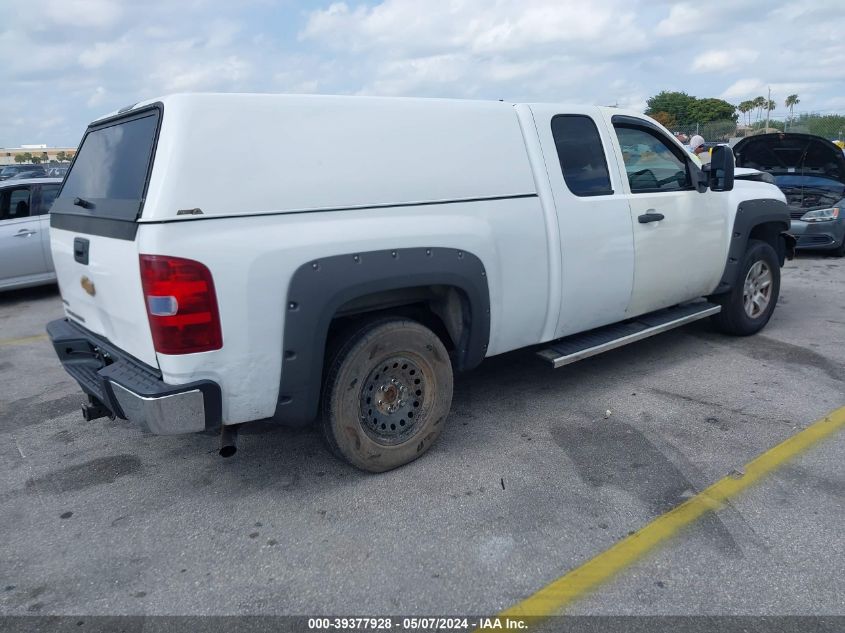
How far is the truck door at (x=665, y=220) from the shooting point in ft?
14.9

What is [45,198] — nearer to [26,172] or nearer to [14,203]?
[14,203]

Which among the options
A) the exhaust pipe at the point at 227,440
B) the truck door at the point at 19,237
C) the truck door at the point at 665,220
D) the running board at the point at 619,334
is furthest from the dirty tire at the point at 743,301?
the truck door at the point at 19,237

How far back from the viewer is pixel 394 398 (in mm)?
3496

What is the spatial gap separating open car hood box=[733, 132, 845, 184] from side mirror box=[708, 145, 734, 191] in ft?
17.9

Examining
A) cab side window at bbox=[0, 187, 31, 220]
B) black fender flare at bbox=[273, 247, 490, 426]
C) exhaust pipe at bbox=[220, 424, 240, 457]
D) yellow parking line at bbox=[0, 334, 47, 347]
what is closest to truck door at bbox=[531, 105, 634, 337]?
black fender flare at bbox=[273, 247, 490, 426]

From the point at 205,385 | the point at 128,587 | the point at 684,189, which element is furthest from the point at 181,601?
the point at 684,189

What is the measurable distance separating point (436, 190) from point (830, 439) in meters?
2.72

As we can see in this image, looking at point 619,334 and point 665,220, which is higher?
point 665,220

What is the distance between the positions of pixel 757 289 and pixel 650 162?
190 cm

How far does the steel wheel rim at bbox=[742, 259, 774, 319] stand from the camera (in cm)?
566

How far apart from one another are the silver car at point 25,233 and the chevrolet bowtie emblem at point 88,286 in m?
5.64

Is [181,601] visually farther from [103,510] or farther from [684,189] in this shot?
[684,189]

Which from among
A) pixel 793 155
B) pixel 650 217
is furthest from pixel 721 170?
pixel 793 155

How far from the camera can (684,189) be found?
491cm
